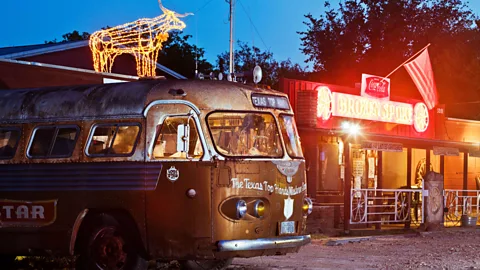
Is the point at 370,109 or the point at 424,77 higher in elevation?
the point at 424,77

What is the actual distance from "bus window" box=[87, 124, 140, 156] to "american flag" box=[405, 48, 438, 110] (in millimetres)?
17132

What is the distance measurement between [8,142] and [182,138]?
3.13 m

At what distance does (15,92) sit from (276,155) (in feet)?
14.1

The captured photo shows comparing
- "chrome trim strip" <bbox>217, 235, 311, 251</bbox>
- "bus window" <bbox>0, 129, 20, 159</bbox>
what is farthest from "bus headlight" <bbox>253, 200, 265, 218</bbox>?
"bus window" <bbox>0, 129, 20, 159</bbox>

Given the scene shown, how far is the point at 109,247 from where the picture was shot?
11.2 meters

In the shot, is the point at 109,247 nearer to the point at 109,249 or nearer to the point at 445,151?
the point at 109,249

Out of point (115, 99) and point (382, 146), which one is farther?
point (382, 146)

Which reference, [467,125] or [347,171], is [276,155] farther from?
[467,125]

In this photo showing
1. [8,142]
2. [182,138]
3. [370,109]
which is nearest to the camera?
[182,138]

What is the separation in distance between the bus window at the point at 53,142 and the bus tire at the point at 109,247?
111 cm

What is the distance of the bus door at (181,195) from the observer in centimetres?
1067

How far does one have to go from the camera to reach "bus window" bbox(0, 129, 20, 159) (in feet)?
39.9

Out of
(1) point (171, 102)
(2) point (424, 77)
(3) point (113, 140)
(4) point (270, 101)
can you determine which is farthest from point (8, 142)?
(2) point (424, 77)

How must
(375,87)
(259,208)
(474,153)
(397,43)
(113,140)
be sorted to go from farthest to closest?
(397,43) < (474,153) < (375,87) < (113,140) < (259,208)
